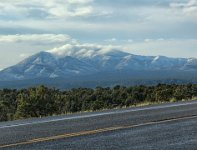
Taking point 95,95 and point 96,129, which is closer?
point 96,129

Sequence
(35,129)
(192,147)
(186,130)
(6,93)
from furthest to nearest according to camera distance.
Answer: (6,93) < (35,129) < (186,130) < (192,147)

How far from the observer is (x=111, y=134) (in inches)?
400

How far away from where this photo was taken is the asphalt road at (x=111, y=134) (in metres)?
8.76

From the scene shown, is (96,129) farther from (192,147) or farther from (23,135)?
(192,147)

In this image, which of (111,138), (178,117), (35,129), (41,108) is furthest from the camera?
(41,108)

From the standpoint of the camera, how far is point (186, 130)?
10281 millimetres

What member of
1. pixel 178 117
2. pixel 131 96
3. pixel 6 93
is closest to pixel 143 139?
pixel 178 117

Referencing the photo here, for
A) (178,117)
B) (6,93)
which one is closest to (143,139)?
(178,117)

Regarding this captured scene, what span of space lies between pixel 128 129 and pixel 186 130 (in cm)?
131

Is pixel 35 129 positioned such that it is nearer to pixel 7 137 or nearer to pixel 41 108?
pixel 7 137

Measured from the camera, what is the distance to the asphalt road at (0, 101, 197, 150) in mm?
8758

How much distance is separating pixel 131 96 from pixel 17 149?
3400 inches

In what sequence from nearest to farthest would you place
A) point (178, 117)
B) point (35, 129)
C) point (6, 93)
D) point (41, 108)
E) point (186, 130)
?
point (186, 130) → point (35, 129) → point (178, 117) → point (41, 108) → point (6, 93)

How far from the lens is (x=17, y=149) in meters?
8.71
